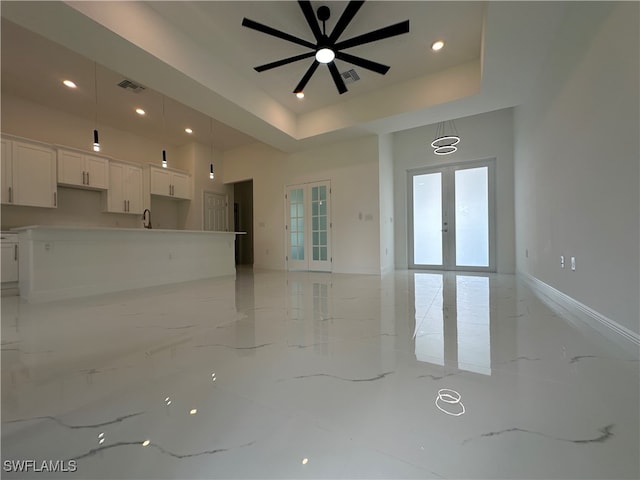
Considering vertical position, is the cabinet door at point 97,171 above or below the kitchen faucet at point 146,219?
above

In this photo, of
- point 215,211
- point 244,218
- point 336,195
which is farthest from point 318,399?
point 244,218

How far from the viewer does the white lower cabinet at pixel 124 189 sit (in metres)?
5.68

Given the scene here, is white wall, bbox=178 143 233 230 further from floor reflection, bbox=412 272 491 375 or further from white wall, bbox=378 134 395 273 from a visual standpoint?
floor reflection, bbox=412 272 491 375

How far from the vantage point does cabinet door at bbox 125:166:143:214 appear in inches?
235

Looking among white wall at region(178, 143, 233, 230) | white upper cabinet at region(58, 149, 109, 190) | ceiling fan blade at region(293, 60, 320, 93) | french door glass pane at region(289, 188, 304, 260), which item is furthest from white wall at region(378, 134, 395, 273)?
white upper cabinet at region(58, 149, 109, 190)

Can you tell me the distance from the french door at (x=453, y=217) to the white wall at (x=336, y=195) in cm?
172

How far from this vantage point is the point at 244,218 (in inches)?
376

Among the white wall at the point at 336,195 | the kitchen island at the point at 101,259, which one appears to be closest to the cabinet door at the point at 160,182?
the white wall at the point at 336,195

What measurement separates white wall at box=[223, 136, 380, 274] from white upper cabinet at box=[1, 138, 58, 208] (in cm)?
397

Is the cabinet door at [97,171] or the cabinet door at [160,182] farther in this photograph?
the cabinet door at [160,182]

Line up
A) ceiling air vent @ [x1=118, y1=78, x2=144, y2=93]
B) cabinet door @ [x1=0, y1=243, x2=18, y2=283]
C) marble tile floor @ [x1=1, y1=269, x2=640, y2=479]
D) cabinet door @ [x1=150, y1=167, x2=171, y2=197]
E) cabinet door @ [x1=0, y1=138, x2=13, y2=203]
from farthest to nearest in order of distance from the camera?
cabinet door @ [x1=150, y1=167, x2=171, y2=197] → ceiling air vent @ [x1=118, y1=78, x2=144, y2=93] → cabinet door @ [x1=0, y1=138, x2=13, y2=203] → cabinet door @ [x1=0, y1=243, x2=18, y2=283] → marble tile floor @ [x1=1, y1=269, x2=640, y2=479]

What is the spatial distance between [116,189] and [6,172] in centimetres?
166

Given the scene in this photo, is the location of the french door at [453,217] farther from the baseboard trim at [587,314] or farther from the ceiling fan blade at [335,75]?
the ceiling fan blade at [335,75]

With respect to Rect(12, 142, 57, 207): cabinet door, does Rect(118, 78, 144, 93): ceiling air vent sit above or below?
above
